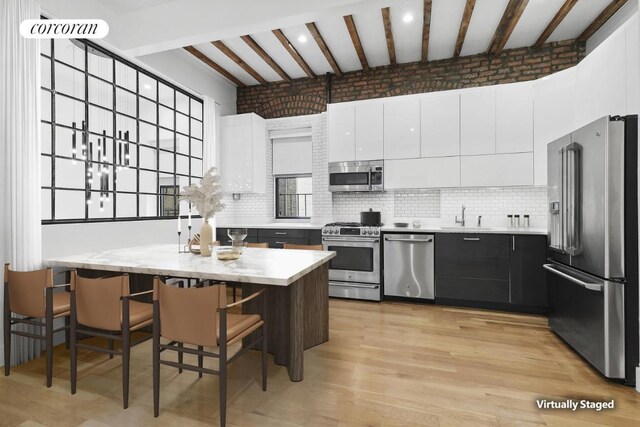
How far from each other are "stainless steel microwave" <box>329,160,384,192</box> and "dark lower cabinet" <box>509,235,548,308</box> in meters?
1.84

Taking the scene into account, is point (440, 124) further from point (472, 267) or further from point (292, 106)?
point (292, 106)

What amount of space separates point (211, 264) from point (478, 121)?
374cm

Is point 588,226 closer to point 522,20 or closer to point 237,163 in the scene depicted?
point 522,20

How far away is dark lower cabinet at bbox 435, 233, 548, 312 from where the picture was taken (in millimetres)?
3791

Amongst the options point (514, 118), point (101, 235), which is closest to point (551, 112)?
point (514, 118)

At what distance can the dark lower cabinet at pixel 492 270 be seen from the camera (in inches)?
149

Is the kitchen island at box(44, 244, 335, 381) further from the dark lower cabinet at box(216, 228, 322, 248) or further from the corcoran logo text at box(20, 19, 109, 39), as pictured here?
the corcoran logo text at box(20, 19, 109, 39)

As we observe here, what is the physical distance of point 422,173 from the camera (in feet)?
15.0

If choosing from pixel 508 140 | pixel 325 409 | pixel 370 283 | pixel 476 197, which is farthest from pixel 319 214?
pixel 325 409

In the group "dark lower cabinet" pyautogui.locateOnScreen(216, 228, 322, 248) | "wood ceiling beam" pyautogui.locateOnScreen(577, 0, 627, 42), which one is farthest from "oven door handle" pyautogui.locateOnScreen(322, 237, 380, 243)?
"wood ceiling beam" pyautogui.locateOnScreen(577, 0, 627, 42)

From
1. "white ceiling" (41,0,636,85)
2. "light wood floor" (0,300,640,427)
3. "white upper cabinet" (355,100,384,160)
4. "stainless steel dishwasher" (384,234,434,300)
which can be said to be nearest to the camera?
"light wood floor" (0,300,640,427)

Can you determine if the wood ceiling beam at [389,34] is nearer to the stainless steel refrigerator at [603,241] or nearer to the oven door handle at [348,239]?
the stainless steel refrigerator at [603,241]

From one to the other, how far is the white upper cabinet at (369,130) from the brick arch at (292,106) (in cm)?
86

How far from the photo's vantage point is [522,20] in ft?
12.8
